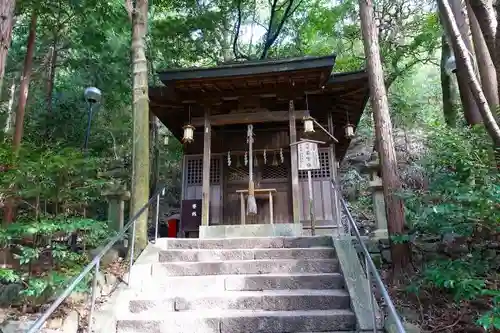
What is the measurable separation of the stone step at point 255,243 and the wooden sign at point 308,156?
166 cm

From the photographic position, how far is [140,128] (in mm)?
6082

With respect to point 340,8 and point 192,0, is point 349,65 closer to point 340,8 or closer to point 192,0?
point 340,8

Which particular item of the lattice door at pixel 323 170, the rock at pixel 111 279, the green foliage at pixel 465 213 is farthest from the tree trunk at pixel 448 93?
the rock at pixel 111 279

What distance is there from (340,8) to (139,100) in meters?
10.2

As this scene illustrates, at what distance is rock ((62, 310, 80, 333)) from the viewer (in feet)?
12.9

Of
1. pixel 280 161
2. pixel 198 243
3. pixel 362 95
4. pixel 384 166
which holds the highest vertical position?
pixel 362 95

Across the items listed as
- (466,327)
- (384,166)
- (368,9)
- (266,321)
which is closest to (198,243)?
(266,321)

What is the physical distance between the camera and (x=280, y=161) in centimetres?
→ 889

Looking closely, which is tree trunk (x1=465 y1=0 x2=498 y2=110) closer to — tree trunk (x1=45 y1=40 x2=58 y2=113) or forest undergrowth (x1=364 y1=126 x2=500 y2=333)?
forest undergrowth (x1=364 y1=126 x2=500 y2=333)

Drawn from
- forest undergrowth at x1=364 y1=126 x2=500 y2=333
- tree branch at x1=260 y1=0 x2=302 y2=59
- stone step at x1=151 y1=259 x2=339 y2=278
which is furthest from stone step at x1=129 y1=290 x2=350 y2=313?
tree branch at x1=260 y1=0 x2=302 y2=59

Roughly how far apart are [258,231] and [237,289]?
219 cm

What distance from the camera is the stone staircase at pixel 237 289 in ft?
12.3

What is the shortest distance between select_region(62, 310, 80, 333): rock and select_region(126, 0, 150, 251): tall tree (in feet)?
4.60

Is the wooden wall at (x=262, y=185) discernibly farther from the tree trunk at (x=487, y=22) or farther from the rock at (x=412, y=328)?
the tree trunk at (x=487, y=22)
